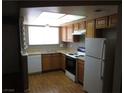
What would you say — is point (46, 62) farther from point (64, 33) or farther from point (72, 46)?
point (64, 33)

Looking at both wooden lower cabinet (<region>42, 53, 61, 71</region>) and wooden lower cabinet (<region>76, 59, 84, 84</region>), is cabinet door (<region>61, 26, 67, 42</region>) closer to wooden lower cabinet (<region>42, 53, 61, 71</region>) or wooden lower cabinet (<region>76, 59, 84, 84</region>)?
wooden lower cabinet (<region>42, 53, 61, 71</region>)

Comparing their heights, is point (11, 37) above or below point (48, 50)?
above

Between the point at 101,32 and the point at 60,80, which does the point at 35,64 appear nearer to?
the point at 60,80

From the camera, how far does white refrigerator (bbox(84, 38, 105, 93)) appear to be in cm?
271

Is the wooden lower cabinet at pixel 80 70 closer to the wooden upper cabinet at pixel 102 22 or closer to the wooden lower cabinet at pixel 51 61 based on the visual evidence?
the wooden upper cabinet at pixel 102 22

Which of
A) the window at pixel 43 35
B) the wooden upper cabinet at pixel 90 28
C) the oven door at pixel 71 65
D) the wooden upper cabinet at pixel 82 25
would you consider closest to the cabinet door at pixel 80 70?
the oven door at pixel 71 65

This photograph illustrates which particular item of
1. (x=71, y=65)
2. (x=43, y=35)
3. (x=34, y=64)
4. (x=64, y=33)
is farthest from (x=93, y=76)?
(x=43, y=35)

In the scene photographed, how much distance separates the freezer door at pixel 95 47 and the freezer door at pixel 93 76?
0.45ft

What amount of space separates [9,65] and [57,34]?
11.9ft

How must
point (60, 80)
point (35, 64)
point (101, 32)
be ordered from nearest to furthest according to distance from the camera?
point (101, 32) < point (60, 80) < point (35, 64)

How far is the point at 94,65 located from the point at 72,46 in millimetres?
2629

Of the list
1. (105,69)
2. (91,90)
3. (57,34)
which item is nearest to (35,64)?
(57,34)

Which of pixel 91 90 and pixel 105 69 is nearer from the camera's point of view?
pixel 105 69

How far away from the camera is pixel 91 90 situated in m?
3.05
